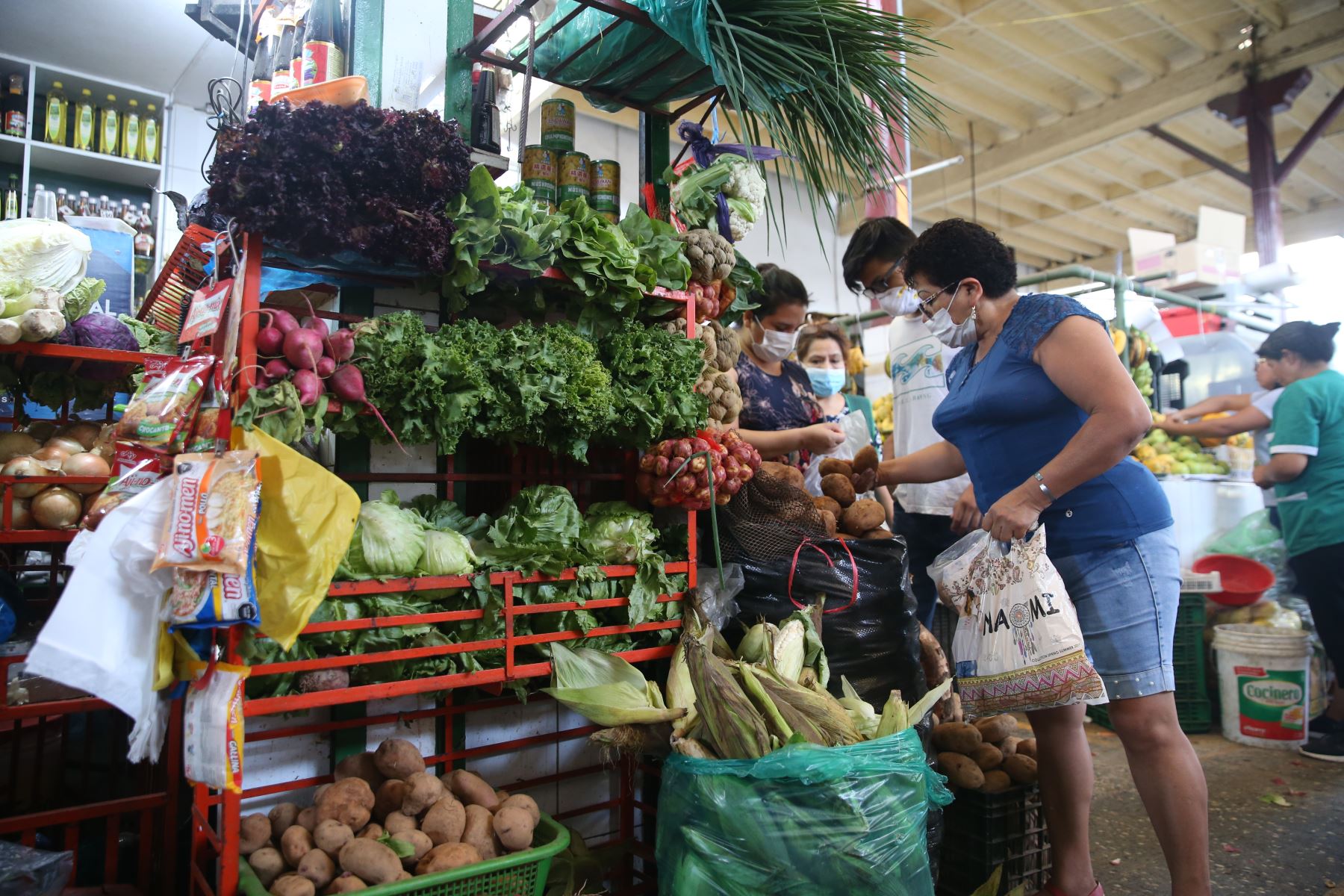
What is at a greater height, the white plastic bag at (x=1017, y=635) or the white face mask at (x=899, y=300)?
the white face mask at (x=899, y=300)

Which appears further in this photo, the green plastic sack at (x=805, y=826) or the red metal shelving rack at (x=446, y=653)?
the green plastic sack at (x=805, y=826)

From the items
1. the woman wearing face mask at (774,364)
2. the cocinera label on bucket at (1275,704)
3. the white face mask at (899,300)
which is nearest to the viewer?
the woman wearing face mask at (774,364)

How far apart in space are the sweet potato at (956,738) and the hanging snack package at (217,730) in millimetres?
2112

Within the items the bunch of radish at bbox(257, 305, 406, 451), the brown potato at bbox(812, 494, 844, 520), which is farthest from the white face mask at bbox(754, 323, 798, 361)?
the bunch of radish at bbox(257, 305, 406, 451)

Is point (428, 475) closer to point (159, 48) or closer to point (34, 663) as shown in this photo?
point (34, 663)

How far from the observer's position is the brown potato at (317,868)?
173 cm

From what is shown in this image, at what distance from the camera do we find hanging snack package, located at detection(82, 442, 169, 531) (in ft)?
5.53

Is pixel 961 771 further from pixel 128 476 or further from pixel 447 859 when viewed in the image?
pixel 128 476

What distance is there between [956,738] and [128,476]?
246 centimetres

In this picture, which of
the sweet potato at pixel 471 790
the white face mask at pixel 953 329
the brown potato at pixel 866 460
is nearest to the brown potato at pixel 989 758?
the brown potato at pixel 866 460

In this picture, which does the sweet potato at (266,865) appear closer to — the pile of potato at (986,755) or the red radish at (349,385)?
the red radish at (349,385)

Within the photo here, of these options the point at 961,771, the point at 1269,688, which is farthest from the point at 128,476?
the point at 1269,688

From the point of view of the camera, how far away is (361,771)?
2.02 m

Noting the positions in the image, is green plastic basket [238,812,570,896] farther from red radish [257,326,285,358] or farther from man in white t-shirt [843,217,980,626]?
man in white t-shirt [843,217,980,626]
